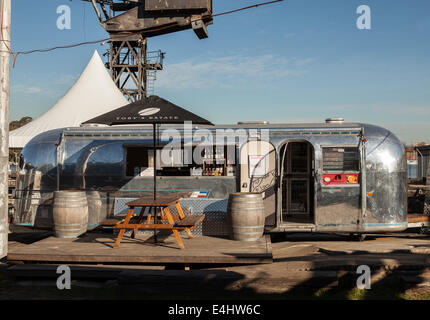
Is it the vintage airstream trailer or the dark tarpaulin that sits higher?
the dark tarpaulin

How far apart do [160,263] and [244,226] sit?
1.68 m

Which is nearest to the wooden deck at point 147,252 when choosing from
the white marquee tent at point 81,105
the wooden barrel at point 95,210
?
the wooden barrel at point 95,210

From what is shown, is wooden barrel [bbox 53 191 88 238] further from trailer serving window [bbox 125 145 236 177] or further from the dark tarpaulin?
the dark tarpaulin

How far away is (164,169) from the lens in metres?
9.43

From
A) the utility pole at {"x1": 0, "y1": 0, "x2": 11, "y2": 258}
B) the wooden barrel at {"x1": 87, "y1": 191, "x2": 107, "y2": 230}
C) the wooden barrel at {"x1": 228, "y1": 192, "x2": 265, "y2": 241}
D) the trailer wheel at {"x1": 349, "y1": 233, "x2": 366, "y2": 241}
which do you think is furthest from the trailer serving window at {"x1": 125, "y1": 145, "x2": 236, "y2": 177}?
the trailer wheel at {"x1": 349, "y1": 233, "x2": 366, "y2": 241}

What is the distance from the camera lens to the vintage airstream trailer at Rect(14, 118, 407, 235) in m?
8.84

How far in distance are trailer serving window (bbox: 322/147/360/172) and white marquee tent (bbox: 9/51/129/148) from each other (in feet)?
30.1

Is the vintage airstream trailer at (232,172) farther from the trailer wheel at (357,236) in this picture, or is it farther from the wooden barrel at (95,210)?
the trailer wheel at (357,236)

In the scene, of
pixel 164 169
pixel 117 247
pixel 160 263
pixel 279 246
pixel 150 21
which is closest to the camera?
pixel 160 263

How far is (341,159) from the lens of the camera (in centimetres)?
896

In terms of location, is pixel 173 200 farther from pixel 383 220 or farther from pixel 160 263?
pixel 383 220

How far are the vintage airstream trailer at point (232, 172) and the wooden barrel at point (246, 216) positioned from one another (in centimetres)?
101

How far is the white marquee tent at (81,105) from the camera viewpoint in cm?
1442

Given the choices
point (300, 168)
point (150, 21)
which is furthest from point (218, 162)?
point (150, 21)
